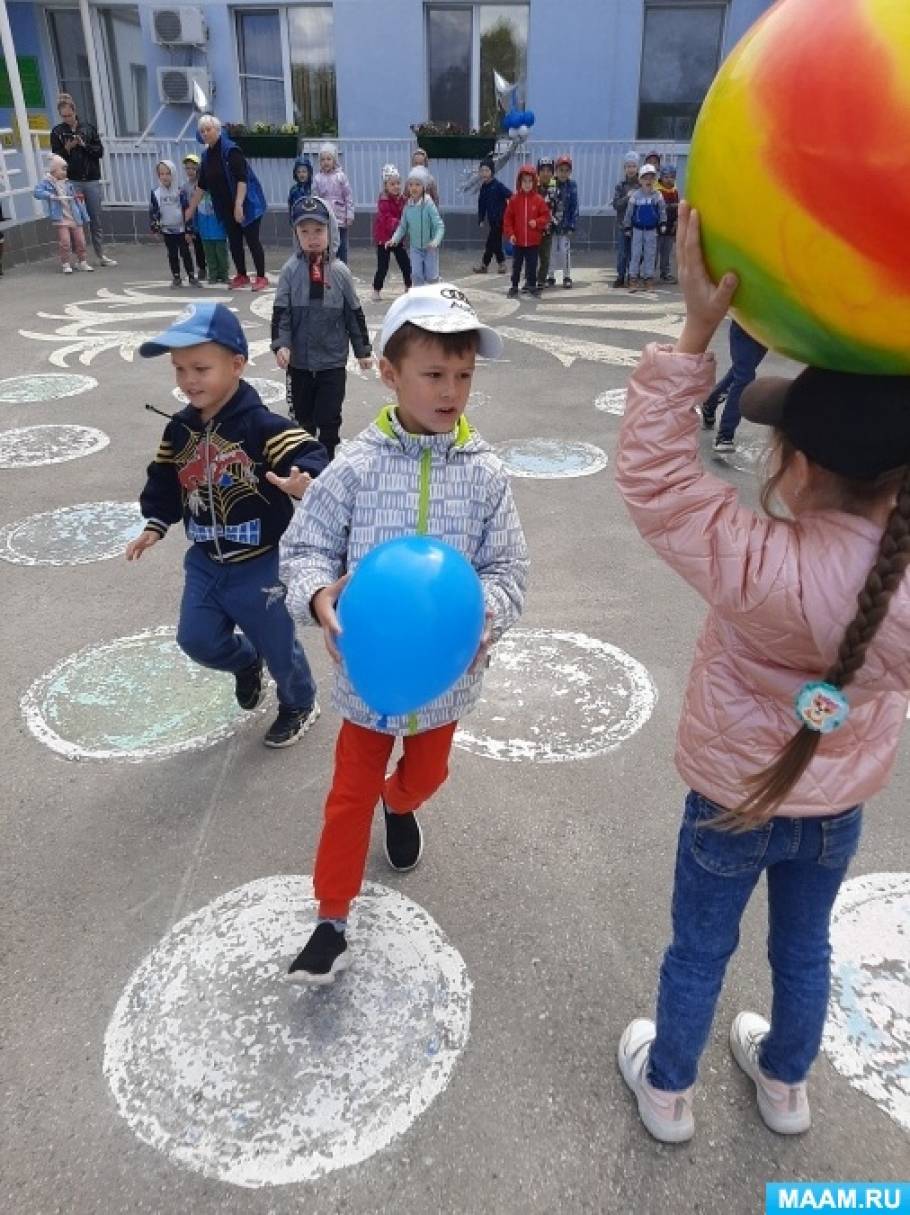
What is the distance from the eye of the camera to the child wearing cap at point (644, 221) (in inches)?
496

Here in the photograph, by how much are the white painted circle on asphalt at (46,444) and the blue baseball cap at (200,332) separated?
368cm

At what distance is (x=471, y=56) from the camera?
1647 centimetres

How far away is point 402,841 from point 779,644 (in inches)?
59.8

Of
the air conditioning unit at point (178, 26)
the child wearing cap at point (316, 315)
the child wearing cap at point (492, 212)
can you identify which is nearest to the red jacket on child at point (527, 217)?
the child wearing cap at point (492, 212)

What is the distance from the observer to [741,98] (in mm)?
1199

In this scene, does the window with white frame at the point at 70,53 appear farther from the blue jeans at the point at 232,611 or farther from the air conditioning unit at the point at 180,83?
the blue jeans at the point at 232,611

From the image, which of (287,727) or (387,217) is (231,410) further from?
(387,217)

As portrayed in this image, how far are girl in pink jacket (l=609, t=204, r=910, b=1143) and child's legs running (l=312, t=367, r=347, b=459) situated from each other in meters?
4.18

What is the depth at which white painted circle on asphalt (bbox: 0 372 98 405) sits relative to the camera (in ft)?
24.4

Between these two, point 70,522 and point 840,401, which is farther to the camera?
point 70,522

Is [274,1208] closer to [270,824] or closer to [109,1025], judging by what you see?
[109,1025]

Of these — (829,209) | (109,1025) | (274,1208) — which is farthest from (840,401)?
(109,1025)

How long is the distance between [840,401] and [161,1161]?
1.99 meters

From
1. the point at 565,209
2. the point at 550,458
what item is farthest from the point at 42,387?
the point at 565,209
